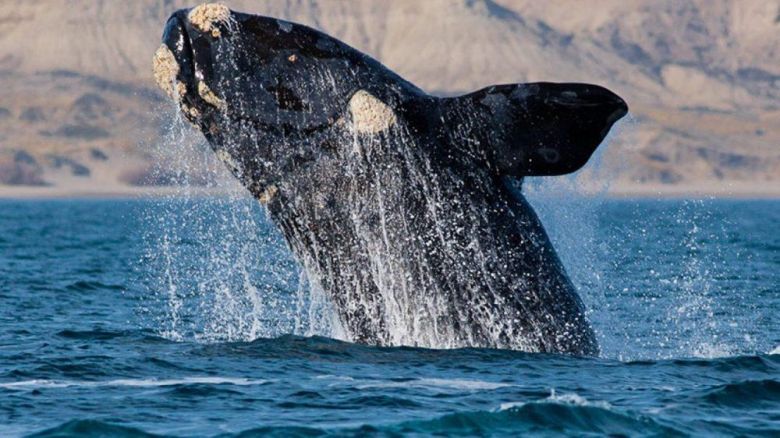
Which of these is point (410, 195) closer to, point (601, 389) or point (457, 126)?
point (457, 126)

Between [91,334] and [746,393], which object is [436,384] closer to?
[746,393]

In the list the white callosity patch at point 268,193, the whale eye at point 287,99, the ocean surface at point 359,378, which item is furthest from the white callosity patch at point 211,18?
the ocean surface at point 359,378

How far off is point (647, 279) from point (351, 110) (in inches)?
795

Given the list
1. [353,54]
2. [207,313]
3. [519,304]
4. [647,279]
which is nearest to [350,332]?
[519,304]

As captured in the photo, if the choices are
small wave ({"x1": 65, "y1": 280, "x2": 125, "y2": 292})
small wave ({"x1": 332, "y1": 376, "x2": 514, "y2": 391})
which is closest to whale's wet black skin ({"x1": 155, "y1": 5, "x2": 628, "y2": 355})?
small wave ({"x1": 332, "y1": 376, "x2": 514, "y2": 391})

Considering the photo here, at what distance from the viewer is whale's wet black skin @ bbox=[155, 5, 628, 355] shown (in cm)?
1288

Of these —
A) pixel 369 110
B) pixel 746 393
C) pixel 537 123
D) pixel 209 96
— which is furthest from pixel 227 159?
pixel 746 393

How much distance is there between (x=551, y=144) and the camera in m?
12.0

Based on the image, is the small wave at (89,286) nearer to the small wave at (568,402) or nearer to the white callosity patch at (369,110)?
the white callosity patch at (369,110)

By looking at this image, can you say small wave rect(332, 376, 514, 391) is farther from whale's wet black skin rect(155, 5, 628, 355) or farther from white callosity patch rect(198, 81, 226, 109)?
white callosity patch rect(198, 81, 226, 109)

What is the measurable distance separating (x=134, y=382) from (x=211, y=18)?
10.9ft

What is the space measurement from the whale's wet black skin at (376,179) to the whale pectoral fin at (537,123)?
0.03m

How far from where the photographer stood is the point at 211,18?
1287 centimetres

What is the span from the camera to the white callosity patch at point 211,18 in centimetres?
1285
